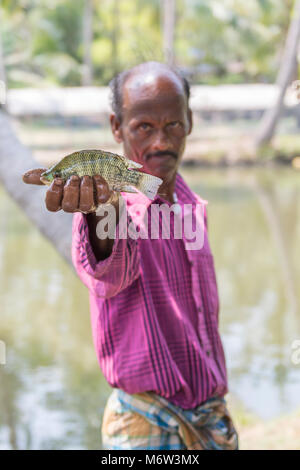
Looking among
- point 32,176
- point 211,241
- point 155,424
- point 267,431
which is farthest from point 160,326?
point 211,241

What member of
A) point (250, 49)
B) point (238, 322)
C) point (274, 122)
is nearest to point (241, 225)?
point (238, 322)

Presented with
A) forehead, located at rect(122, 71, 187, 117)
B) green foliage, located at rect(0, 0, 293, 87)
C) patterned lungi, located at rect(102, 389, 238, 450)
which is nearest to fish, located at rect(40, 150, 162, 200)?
forehead, located at rect(122, 71, 187, 117)

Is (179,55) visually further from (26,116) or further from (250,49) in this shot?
(26,116)

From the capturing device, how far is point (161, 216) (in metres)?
1.88

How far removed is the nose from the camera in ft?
5.66

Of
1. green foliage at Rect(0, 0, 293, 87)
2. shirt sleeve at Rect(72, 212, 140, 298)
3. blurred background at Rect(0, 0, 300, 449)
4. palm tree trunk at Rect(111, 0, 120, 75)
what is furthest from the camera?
palm tree trunk at Rect(111, 0, 120, 75)

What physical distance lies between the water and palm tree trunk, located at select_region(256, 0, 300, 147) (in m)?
5.16

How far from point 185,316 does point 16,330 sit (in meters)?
4.38

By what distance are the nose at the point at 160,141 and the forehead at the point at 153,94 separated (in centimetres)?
6

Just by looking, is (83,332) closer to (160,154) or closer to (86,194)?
(160,154)

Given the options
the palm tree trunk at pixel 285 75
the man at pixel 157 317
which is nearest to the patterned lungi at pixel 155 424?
the man at pixel 157 317

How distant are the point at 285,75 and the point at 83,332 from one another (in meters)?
10.6

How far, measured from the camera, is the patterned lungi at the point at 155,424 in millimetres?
1821

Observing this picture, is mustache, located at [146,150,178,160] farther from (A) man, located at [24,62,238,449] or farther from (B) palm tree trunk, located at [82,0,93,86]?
(B) palm tree trunk, located at [82,0,93,86]
